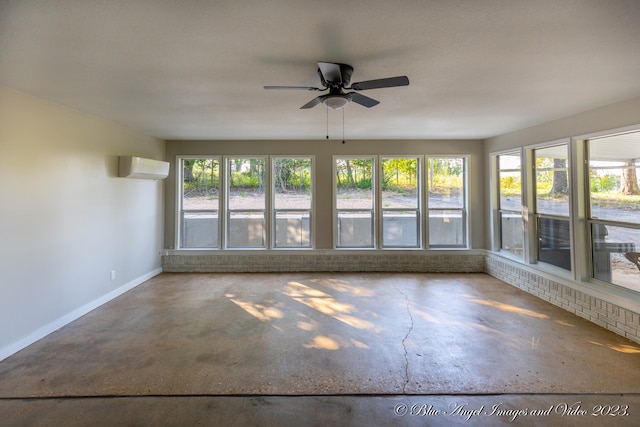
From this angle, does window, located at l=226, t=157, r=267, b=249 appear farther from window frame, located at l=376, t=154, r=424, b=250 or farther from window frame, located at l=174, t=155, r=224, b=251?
window frame, located at l=376, t=154, r=424, b=250

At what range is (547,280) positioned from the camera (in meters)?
4.15

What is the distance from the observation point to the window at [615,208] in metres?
3.22

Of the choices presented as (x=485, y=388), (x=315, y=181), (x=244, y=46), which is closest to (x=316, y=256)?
(x=315, y=181)

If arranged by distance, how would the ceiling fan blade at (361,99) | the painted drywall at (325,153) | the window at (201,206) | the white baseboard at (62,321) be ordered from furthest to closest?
the window at (201,206)
the painted drywall at (325,153)
the white baseboard at (62,321)
the ceiling fan blade at (361,99)

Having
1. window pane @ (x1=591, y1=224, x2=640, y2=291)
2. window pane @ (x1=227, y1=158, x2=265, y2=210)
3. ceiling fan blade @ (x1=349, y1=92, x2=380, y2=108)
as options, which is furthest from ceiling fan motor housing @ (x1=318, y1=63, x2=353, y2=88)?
Answer: window pane @ (x1=591, y1=224, x2=640, y2=291)

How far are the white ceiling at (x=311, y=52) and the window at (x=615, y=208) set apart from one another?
2.07ft

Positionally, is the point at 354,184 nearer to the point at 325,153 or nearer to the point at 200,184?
the point at 325,153

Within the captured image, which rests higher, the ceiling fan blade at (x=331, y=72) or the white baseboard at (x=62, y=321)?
the ceiling fan blade at (x=331, y=72)

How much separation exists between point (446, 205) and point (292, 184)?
324cm

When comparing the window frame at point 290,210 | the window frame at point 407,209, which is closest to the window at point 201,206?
the window frame at point 290,210

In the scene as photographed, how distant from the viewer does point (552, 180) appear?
4242mm

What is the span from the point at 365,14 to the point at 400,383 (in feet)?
8.97

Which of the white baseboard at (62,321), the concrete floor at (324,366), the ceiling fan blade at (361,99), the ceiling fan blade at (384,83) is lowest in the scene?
the concrete floor at (324,366)

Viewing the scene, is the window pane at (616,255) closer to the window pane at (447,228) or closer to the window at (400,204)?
the window pane at (447,228)
